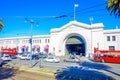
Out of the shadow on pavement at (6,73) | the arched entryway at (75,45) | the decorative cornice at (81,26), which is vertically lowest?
the shadow on pavement at (6,73)

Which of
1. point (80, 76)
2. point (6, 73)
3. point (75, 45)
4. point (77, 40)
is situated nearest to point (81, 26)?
point (77, 40)

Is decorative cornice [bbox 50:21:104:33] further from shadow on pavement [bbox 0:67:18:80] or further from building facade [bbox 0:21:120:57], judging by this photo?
shadow on pavement [bbox 0:67:18:80]

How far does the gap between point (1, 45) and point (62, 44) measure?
44.1m

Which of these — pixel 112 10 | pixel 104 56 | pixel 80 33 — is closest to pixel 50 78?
pixel 112 10

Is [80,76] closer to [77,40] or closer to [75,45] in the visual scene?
[77,40]

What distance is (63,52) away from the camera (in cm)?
6912

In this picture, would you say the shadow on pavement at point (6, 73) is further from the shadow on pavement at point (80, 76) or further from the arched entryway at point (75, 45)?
the arched entryway at point (75, 45)

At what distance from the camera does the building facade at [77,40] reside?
5875cm

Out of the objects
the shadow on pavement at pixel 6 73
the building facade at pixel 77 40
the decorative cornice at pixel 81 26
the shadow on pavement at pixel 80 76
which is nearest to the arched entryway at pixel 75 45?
the building facade at pixel 77 40

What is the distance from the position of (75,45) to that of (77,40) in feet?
18.3

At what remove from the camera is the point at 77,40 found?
2623 inches

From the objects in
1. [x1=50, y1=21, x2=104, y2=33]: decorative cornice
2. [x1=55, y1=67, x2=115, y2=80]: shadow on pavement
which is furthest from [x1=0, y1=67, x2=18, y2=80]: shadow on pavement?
[x1=50, y1=21, x2=104, y2=33]: decorative cornice

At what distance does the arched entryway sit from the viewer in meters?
66.2

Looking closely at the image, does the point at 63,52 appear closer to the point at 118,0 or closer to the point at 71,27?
the point at 71,27
